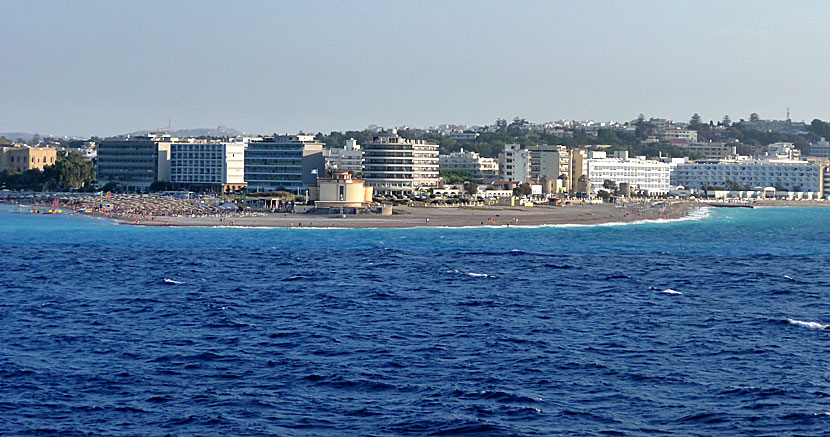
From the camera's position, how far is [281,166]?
177000mm

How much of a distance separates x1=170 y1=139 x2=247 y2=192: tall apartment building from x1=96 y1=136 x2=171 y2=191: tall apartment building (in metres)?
2.78

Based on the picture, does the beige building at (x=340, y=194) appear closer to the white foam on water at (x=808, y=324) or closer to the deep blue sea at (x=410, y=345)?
the deep blue sea at (x=410, y=345)

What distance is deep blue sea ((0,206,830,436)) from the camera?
91.9 feet

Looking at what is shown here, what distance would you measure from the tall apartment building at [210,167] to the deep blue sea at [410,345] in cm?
11628

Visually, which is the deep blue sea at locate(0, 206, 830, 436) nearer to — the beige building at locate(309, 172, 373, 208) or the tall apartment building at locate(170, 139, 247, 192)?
the beige building at locate(309, 172, 373, 208)

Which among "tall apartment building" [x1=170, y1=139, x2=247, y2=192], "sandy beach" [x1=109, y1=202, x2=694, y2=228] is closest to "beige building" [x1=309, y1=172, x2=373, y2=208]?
"sandy beach" [x1=109, y1=202, x2=694, y2=228]

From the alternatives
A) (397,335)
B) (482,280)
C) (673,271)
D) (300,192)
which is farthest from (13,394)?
(300,192)

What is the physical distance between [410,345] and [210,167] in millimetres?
157706

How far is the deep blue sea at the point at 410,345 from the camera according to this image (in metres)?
28.0

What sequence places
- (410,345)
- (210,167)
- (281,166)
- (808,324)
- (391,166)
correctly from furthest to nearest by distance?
(210,167), (281,166), (391,166), (808,324), (410,345)

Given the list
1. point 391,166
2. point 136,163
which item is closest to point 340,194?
point 391,166

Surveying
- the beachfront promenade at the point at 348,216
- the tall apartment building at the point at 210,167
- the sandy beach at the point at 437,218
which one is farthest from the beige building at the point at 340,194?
the tall apartment building at the point at 210,167

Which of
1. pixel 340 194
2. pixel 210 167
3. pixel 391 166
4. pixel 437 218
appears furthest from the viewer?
pixel 210 167

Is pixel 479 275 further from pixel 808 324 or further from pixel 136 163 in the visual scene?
pixel 136 163
